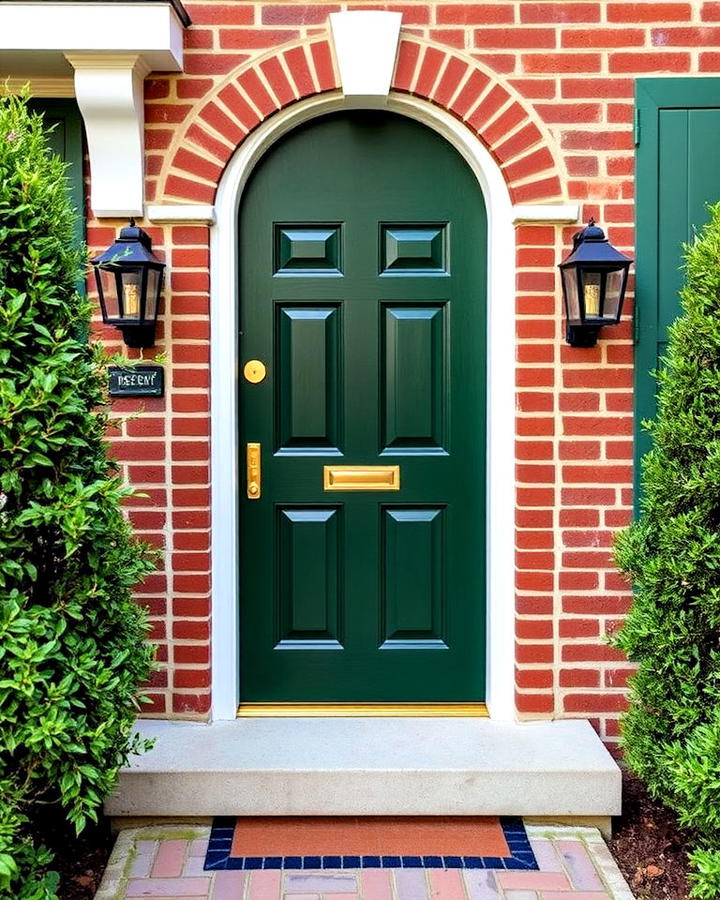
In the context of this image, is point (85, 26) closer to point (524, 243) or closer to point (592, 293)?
point (524, 243)

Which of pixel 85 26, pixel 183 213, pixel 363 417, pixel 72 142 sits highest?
pixel 85 26

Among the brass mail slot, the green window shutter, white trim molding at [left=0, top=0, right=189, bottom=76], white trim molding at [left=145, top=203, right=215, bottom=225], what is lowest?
the brass mail slot

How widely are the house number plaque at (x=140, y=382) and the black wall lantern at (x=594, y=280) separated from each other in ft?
5.13

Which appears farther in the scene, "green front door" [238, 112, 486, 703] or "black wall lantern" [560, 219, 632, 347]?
"green front door" [238, 112, 486, 703]

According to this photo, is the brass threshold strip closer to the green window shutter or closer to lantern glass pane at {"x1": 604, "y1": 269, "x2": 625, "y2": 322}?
lantern glass pane at {"x1": 604, "y1": 269, "x2": 625, "y2": 322}

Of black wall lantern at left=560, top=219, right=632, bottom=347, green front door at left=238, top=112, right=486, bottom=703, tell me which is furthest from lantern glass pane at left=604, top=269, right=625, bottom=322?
green front door at left=238, top=112, right=486, bottom=703

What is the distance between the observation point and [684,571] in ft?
7.73

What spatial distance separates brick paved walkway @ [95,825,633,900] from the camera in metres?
2.38

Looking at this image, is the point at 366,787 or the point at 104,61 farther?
the point at 104,61

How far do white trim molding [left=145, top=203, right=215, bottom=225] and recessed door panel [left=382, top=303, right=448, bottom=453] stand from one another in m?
0.77

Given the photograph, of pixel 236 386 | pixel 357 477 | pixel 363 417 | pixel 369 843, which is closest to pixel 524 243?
pixel 363 417

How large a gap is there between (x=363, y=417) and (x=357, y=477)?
241mm

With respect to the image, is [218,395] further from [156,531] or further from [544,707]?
[544,707]

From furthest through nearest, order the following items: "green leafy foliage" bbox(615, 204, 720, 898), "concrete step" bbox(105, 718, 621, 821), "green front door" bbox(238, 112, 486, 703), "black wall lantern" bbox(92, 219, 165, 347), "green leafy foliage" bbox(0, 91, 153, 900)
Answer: "green front door" bbox(238, 112, 486, 703), "black wall lantern" bbox(92, 219, 165, 347), "concrete step" bbox(105, 718, 621, 821), "green leafy foliage" bbox(615, 204, 720, 898), "green leafy foliage" bbox(0, 91, 153, 900)
